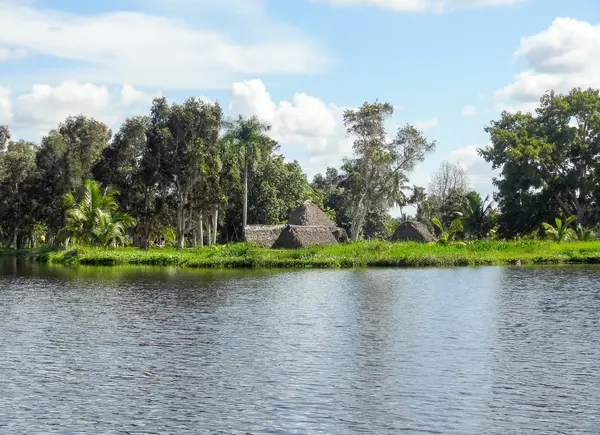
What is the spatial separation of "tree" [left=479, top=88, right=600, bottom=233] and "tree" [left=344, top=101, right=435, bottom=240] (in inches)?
270

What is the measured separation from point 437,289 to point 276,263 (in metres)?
17.5

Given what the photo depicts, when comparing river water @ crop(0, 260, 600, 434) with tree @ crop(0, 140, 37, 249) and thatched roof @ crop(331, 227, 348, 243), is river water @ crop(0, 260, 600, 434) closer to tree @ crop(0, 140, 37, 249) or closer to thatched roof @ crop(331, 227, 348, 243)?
thatched roof @ crop(331, 227, 348, 243)

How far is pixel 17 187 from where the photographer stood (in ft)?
247

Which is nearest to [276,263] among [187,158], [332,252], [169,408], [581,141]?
[332,252]

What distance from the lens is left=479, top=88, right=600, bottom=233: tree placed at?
63.2 m

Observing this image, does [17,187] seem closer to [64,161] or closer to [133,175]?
[64,161]

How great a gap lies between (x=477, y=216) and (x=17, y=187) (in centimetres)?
4428

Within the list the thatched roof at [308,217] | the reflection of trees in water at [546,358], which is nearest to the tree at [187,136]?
the thatched roof at [308,217]

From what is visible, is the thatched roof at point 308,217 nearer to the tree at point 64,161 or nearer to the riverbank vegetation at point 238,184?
the riverbank vegetation at point 238,184

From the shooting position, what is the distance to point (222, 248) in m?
53.6

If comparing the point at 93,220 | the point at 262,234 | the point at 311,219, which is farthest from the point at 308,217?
the point at 93,220

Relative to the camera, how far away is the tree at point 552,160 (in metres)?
63.2

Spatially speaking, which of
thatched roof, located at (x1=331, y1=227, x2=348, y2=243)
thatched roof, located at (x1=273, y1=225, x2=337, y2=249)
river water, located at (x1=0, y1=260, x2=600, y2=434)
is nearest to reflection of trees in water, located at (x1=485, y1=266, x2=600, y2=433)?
river water, located at (x1=0, y1=260, x2=600, y2=434)

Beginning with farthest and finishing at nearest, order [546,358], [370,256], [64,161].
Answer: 1. [64,161]
2. [370,256]
3. [546,358]
